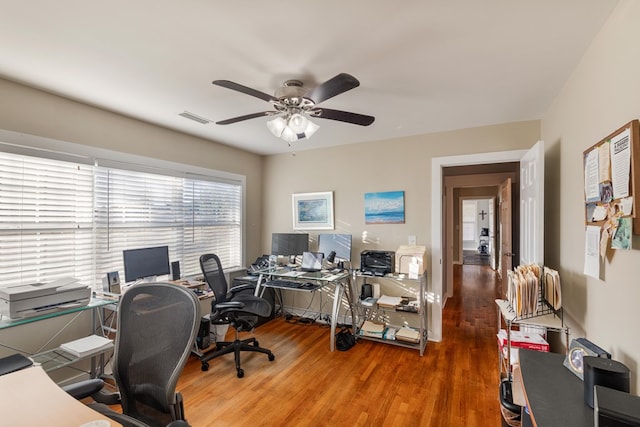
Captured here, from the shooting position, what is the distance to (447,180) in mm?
5660

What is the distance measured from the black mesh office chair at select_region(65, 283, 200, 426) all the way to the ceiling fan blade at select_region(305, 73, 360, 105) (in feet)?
4.23

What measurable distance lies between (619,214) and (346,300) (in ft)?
9.91

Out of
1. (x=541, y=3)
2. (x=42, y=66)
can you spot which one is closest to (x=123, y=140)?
(x=42, y=66)

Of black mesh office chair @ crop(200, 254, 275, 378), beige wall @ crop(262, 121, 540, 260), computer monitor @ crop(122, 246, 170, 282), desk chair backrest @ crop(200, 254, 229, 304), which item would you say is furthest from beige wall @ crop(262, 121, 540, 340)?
computer monitor @ crop(122, 246, 170, 282)

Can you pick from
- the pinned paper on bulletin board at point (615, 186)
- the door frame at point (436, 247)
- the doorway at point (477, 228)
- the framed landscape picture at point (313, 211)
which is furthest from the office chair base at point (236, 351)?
the doorway at point (477, 228)

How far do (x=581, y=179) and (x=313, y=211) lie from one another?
9.59 feet

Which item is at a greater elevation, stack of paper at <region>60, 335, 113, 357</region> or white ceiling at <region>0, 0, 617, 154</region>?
white ceiling at <region>0, 0, 617, 154</region>

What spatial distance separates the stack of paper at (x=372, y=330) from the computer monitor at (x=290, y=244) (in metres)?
1.22

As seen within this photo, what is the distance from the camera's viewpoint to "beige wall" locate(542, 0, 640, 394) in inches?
50.5

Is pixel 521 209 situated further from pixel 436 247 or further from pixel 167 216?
pixel 167 216

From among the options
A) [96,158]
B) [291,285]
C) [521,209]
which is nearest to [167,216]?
[96,158]

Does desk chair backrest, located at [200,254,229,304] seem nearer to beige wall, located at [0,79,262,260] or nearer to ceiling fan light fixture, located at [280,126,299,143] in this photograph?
beige wall, located at [0,79,262,260]

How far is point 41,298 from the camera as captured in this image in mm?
1958

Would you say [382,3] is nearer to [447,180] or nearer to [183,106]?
[183,106]
